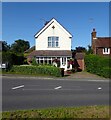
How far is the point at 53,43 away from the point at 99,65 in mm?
10092

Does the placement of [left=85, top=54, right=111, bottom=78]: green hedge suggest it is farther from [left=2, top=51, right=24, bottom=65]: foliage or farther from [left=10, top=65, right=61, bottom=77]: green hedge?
[left=2, top=51, right=24, bottom=65]: foliage

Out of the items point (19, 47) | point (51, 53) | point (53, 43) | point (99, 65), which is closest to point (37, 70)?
point (99, 65)

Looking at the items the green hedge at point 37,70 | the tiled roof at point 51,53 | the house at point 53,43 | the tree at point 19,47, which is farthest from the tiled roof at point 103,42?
the tree at point 19,47

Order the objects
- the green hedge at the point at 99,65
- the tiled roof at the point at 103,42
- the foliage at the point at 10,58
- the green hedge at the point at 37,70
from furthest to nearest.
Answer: the tiled roof at the point at 103,42
the foliage at the point at 10,58
the green hedge at the point at 99,65
the green hedge at the point at 37,70

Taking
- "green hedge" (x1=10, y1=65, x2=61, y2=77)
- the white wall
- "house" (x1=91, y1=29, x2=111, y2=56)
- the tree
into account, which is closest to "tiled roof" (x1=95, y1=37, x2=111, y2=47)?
"house" (x1=91, y1=29, x2=111, y2=56)

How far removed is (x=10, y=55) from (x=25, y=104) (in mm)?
31065

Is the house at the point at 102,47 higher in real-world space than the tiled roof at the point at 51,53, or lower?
higher

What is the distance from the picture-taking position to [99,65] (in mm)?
40469

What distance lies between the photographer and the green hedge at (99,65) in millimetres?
37125

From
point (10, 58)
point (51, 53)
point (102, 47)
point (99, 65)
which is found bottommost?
point (99, 65)

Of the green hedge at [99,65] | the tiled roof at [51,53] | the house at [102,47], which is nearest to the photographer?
the green hedge at [99,65]

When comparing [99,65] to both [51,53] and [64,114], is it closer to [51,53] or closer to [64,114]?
[51,53]

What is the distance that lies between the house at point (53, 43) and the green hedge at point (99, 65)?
12.6 ft

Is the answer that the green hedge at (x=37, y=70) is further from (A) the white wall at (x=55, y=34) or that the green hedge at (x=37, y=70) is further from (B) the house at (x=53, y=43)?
(A) the white wall at (x=55, y=34)
